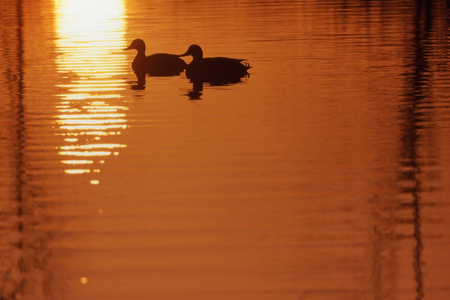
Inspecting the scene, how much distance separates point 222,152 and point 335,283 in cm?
560

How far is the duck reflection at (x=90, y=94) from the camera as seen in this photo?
49.1 feet

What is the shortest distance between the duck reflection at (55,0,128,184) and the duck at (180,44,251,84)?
150 centimetres

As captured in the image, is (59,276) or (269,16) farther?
(269,16)

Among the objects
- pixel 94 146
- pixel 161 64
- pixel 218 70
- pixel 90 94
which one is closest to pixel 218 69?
pixel 218 70

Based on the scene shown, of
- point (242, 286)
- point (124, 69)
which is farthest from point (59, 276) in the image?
point (124, 69)

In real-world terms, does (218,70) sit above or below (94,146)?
below

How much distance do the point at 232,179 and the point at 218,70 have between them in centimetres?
Result: 969

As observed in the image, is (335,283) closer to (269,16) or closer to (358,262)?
(358,262)

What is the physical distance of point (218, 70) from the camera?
73.5ft

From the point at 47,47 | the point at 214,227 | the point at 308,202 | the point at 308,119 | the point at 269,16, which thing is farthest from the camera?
the point at 269,16

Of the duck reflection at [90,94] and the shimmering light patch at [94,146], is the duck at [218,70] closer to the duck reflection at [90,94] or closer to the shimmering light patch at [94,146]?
the duck reflection at [90,94]

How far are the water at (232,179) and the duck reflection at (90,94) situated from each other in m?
0.06

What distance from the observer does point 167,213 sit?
37.5 feet

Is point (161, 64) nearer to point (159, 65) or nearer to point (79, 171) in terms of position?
point (159, 65)
